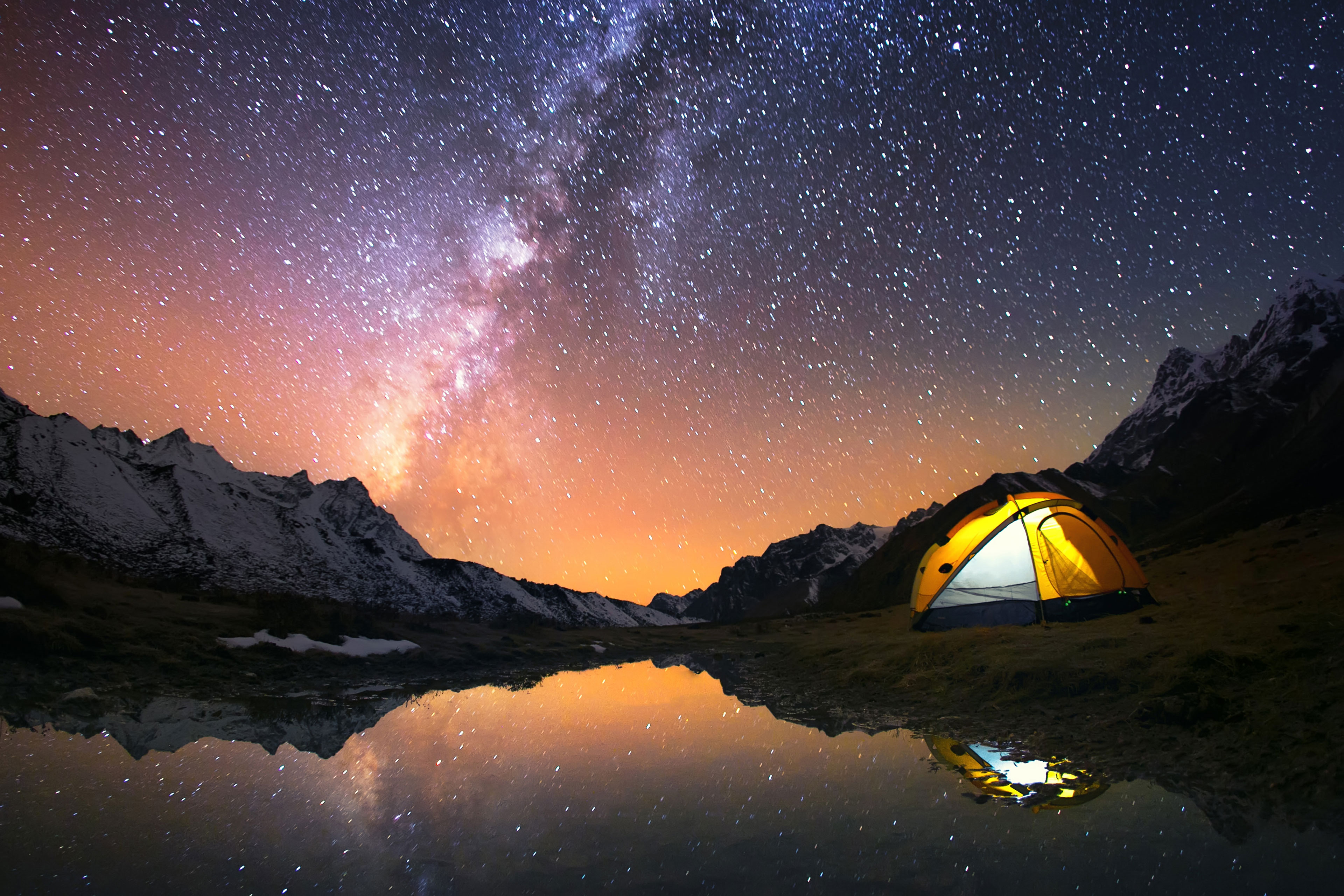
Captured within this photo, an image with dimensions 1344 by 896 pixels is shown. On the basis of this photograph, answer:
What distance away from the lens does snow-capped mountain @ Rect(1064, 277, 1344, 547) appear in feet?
316

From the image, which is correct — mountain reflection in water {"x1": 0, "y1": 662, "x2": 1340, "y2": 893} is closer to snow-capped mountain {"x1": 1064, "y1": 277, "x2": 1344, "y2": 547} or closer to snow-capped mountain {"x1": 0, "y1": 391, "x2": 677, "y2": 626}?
snow-capped mountain {"x1": 0, "y1": 391, "x2": 677, "y2": 626}

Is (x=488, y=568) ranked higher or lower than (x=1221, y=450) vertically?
lower

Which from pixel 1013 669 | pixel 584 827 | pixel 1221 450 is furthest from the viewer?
pixel 1221 450

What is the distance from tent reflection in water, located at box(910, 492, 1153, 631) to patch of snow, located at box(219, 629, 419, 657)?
55.4ft

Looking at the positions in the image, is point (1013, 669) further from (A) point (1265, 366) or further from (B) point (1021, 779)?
(A) point (1265, 366)

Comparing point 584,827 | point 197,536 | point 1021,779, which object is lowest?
point 1021,779

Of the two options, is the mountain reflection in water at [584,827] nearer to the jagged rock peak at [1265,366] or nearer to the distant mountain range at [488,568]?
the distant mountain range at [488,568]

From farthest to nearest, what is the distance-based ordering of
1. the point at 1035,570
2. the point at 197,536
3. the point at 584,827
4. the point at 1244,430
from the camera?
1. the point at 1244,430
2. the point at 197,536
3. the point at 1035,570
4. the point at 584,827

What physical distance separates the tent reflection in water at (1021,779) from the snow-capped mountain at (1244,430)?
88.0 meters

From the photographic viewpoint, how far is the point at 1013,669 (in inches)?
366

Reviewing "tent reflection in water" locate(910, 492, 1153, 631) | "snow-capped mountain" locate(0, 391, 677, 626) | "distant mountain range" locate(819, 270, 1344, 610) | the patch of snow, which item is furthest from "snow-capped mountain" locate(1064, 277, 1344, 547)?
"snow-capped mountain" locate(0, 391, 677, 626)

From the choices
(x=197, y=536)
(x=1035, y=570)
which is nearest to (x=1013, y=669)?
(x=1035, y=570)

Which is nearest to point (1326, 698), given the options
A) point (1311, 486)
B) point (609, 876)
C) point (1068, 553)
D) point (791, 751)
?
point (791, 751)

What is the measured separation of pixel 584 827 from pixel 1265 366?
648 ft
